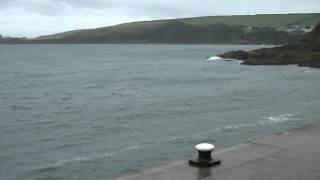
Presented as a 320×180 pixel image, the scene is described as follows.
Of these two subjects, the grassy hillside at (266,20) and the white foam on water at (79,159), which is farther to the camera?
the grassy hillside at (266,20)

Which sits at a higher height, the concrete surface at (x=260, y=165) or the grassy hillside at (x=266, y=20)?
the grassy hillside at (x=266, y=20)

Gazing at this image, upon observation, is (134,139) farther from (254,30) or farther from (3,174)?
(254,30)

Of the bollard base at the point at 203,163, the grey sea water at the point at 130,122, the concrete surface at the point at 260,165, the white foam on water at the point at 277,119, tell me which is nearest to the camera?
the concrete surface at the point at 260,165

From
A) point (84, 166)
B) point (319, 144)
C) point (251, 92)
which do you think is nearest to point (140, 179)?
point (319, 144)

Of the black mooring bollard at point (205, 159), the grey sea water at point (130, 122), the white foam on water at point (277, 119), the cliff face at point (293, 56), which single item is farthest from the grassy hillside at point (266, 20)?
the black mooring bollard at point (205, 159)

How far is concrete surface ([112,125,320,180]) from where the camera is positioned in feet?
25.5

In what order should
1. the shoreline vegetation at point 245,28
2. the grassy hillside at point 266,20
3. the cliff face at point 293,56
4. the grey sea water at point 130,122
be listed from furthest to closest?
the grassy hillside at point 266,20, the shoreline vegetation at point 245,28, the cliff face at point 293,56, the grey sea water at point 130,122

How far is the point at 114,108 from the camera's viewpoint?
98.9ft

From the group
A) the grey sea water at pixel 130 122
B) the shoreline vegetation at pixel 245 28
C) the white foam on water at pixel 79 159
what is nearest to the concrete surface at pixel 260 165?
the grey sea water at pixel 130 122

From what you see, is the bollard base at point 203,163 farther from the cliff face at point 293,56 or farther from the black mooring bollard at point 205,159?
the cliff face at point 293,56

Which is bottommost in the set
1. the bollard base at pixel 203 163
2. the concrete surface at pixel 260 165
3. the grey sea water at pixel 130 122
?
the grey sea water at pixel 130 122

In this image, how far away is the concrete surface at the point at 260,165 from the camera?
7.76 metres

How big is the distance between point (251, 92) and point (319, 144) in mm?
27755

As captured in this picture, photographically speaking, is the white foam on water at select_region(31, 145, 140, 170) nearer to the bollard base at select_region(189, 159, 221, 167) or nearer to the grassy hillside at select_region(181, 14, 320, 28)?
the bollard base at select_region(189, 159, 221, 167)
